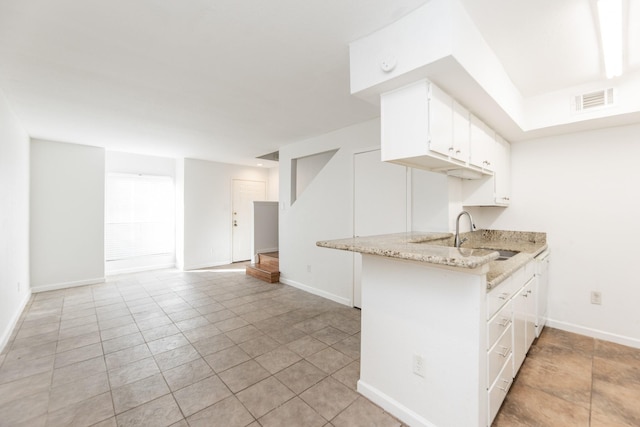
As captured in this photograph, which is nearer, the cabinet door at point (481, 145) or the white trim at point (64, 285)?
the cabinet door at point (481, 145)

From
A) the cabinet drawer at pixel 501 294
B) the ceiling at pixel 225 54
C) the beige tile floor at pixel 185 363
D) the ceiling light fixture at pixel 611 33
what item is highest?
the ceiling at pixel 225 54

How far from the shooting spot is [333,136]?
402cm

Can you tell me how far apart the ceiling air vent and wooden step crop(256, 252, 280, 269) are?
183 inches

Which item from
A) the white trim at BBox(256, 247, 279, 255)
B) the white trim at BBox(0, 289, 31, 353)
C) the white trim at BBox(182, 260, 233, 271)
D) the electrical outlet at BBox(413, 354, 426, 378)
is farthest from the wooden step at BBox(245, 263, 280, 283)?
the electrical outlet at BBox(413, 354, 426, 378)

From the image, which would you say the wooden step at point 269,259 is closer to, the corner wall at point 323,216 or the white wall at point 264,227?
the white wall at point 264,227

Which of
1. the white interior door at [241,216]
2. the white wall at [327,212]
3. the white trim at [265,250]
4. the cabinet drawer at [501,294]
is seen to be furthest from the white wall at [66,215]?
the cabinet drawer at [501,294]

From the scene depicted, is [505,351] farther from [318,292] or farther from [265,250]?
[265,250]

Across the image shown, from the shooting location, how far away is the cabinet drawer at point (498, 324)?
1.51 metres

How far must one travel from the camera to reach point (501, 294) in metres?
1.68

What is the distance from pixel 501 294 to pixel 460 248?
360mm

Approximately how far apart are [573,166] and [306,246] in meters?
3.50

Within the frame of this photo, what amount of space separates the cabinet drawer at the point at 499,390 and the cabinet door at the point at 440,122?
58.7 inches

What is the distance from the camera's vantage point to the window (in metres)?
5.45

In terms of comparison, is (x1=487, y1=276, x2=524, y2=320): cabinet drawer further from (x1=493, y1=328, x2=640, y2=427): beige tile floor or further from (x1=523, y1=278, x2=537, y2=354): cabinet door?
(x1=493, y1=328, x2=640, y2=427): beige tile floor
